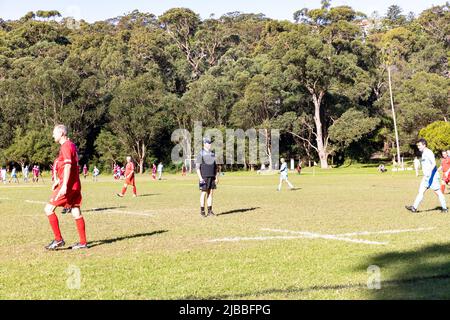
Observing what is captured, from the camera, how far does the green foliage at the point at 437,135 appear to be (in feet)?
228

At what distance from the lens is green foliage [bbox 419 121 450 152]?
69.6m

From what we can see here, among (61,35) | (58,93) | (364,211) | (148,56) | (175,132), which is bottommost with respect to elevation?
(364,211)

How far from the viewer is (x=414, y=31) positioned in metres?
115

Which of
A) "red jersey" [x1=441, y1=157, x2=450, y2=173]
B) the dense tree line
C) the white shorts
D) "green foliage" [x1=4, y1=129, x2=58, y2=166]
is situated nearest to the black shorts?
the white shorts

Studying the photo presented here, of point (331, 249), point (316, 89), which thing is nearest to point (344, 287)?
point (331, 249)

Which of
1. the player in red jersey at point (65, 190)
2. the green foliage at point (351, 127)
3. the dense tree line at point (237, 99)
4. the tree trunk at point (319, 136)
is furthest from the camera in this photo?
the tree trunk at point (319, 136)

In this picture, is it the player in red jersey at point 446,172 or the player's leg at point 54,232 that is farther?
the player in red jersey at point 446,172

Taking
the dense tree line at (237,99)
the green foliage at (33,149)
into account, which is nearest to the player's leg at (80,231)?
the dense tree line at (237,99)

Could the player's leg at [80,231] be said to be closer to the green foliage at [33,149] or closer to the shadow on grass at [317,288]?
the shadow on grass at [317,288]

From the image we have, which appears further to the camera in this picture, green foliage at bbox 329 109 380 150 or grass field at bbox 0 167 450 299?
green foliage at bbox 329 109 380 150

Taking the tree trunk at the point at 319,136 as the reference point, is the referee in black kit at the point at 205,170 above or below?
below

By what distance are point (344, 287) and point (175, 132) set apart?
77.8 meters

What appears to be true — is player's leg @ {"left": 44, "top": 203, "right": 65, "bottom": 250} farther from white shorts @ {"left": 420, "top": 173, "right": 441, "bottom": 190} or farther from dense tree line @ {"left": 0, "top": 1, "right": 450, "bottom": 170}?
dense tree line @ {"left": 0, "top": 1, "right": 450, "bottom": 170}

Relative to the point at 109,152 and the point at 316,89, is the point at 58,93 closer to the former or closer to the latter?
the point at 109,152
